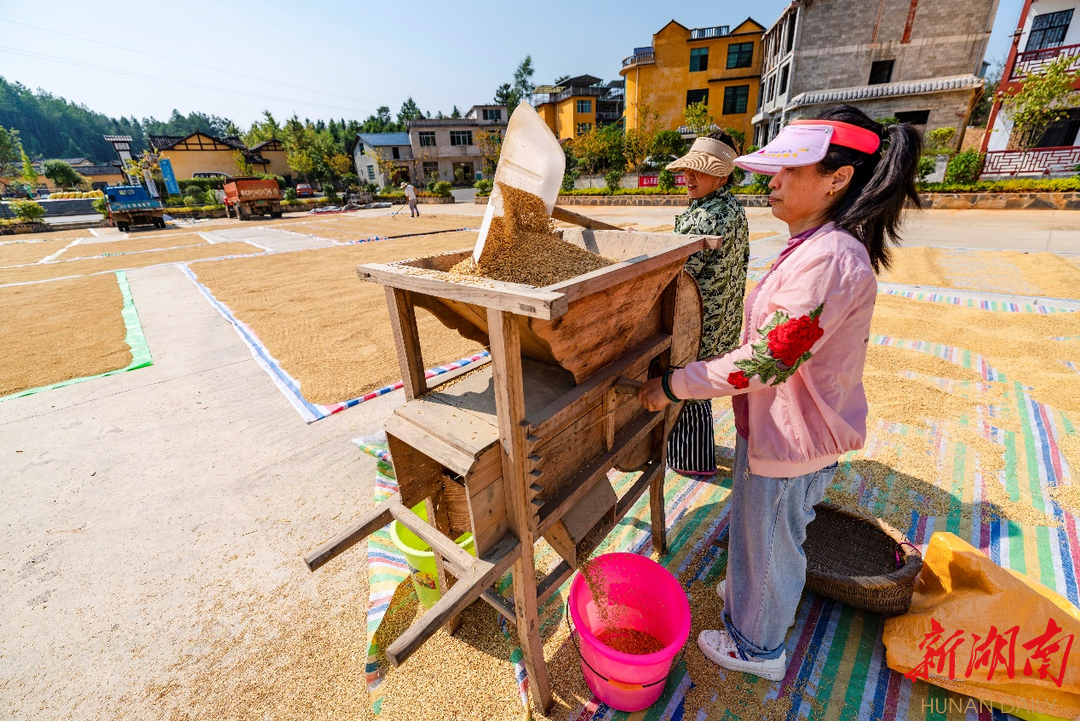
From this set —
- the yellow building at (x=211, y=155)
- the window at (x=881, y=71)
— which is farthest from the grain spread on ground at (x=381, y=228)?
the yellow building at (x=211, y=155)

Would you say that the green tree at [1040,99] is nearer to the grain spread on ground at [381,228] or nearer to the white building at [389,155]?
the grain spread on ground at [381,228]

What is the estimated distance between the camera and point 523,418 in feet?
4.88

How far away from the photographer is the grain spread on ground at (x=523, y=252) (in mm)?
1509

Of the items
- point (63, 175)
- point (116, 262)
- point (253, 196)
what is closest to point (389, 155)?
point (253, 196)

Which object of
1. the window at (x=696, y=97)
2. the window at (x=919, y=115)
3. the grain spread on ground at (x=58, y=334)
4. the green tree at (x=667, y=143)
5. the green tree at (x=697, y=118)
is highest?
the window at (x=696, y=97)

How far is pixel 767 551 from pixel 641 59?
37.5 m

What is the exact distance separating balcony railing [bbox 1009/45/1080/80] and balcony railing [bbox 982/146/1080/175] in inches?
131

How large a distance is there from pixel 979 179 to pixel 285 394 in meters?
24.0

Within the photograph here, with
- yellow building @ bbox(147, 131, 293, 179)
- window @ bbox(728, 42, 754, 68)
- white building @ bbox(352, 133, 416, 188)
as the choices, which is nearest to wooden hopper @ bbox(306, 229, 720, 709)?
window @ bbox(728, 42, 754, 68)

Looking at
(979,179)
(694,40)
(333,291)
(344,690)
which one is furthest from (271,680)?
(694,40)

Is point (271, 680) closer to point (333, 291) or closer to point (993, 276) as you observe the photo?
point (333, 291)

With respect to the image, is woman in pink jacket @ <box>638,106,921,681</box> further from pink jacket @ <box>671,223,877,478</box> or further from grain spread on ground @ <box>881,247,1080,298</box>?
grain spread on ground @ <box>881,247,1080,298</box>

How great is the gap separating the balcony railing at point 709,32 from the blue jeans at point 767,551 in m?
37.7

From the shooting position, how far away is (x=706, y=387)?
5.32 feet
